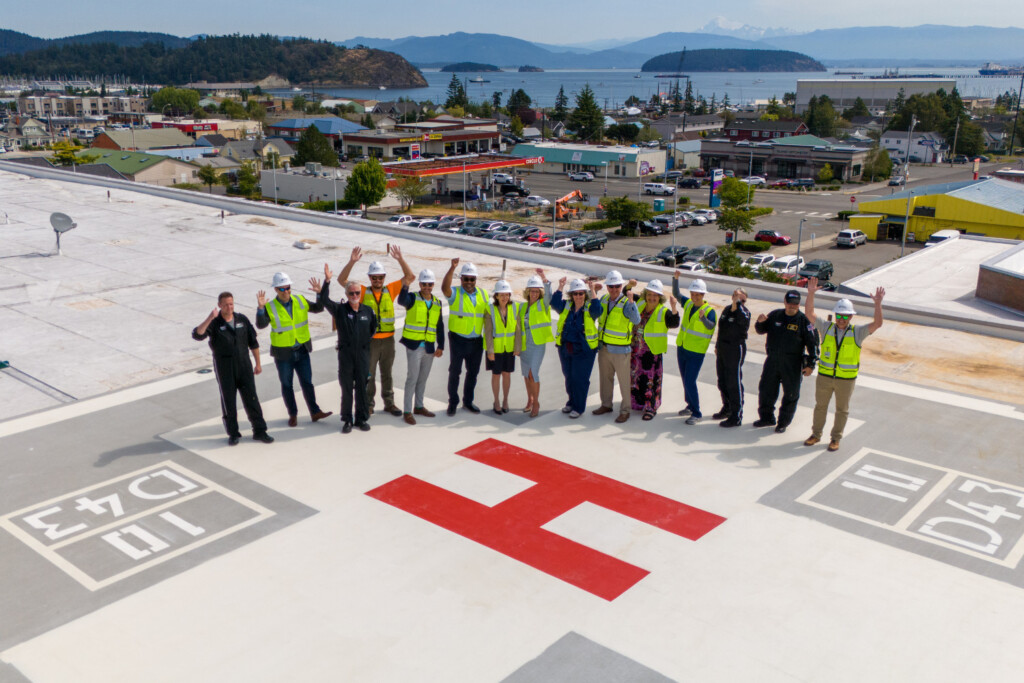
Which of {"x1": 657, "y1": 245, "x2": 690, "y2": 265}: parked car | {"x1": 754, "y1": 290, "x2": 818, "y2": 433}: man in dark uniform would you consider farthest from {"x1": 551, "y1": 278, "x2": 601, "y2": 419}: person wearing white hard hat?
{"x1": 657, "y1": 245, "x2": 690, "y2": 265}: parked car

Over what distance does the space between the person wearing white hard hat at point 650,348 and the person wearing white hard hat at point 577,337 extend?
0.50 m

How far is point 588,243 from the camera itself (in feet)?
147

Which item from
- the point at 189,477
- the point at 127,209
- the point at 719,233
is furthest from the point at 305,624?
the point at 719,233

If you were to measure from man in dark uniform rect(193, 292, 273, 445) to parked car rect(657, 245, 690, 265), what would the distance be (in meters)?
32.8

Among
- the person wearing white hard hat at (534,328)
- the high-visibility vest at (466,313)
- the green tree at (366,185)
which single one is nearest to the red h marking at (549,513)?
the person wearing white hard hat at (534,328)

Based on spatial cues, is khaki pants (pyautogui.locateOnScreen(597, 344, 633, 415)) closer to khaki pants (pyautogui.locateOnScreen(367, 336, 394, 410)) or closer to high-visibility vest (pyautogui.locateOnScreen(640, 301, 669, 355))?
high-visibility vest (pyautogui.locateOnScreen(640, 301, 669, 355))

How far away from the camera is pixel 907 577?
245 inches

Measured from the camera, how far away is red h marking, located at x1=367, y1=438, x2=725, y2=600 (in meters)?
6.31

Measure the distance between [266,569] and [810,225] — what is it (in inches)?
2132

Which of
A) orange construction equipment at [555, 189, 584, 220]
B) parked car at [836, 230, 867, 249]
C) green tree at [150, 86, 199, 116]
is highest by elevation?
green tree at [150, 86, 199, 116]

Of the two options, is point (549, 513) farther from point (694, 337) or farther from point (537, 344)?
point (694, 337)

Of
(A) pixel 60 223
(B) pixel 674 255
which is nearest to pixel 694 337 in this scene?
(A) pixel 60 223

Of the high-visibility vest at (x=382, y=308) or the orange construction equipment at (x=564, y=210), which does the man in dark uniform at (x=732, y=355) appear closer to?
the high-visibility vest at (x=382, y=308)

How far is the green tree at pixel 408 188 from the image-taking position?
61.6m
